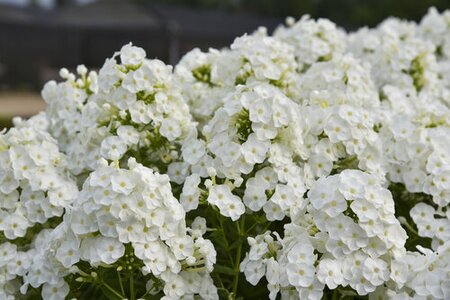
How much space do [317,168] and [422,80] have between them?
169cm

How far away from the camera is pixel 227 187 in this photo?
8.57 feet

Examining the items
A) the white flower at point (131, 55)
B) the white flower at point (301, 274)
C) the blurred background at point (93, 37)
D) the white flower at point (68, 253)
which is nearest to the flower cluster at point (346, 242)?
the white flower at point (301, 274)

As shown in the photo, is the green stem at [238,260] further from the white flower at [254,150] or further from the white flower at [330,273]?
the white flower at [330,273]

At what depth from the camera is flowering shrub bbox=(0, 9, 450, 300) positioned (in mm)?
2354

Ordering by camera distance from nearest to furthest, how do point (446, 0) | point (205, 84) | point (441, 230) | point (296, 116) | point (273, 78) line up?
point (296, 116)
point (441, 230)
point (273, 78)
point (205, 84)
point (446, 0)

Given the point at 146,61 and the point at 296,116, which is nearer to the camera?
the point at 296,116

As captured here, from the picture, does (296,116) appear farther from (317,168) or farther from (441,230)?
(441,230)

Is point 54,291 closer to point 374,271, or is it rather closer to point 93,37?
point 374,271

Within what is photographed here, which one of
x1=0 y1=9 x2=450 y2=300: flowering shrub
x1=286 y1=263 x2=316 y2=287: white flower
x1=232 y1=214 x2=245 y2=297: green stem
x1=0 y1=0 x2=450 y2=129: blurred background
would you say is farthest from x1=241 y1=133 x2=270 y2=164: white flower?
x1=0 y1=0 x2=450 y2=129: blurred background

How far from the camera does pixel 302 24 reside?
4344 mm

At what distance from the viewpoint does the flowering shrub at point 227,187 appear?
2354 mm

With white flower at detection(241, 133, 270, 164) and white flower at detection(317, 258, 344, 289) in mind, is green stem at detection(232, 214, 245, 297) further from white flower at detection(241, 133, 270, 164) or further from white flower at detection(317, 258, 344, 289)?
white flower at detection(317, 258, 344, 289)

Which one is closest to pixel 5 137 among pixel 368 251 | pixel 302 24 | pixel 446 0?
pixel 368 251

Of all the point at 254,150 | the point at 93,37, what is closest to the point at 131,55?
the point at 254,150
